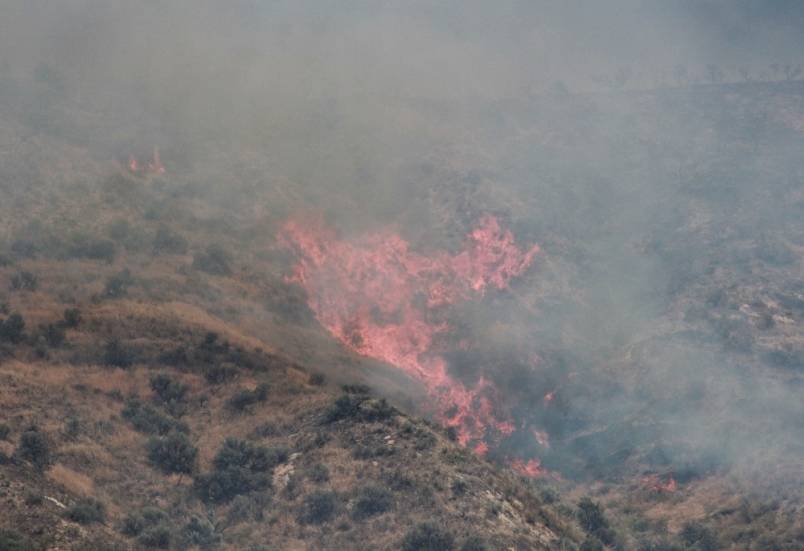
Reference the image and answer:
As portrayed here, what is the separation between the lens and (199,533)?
107 ft

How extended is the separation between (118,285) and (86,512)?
101 feet

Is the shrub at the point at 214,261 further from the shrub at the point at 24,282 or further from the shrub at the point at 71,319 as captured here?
the shrub at the point at 71,319

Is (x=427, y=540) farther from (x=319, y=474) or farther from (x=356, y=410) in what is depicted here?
(x=356, y=410)

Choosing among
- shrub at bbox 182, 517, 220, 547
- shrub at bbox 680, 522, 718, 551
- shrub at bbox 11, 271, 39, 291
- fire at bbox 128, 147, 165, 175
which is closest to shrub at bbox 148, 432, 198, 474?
shrub at bbox 182, 517, 220, 547

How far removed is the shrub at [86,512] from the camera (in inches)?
1145

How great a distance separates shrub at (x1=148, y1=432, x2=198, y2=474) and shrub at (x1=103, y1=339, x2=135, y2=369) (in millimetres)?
10223

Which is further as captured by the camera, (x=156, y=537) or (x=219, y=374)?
(x=219, y=374)

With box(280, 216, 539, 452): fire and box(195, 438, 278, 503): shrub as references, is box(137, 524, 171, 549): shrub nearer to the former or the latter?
box(195, 438, 278, 503): shrub

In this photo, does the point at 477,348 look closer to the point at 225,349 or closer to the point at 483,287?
the point at 483,287

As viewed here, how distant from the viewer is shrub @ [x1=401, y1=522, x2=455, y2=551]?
31891mm

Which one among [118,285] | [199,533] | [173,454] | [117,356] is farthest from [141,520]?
[118,285]

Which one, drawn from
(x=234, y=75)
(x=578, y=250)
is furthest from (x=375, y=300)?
(x=234, y=75)

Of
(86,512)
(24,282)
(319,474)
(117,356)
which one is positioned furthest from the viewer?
(24,282)

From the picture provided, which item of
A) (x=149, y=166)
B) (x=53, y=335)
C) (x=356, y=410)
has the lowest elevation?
(x=53, y=335)
